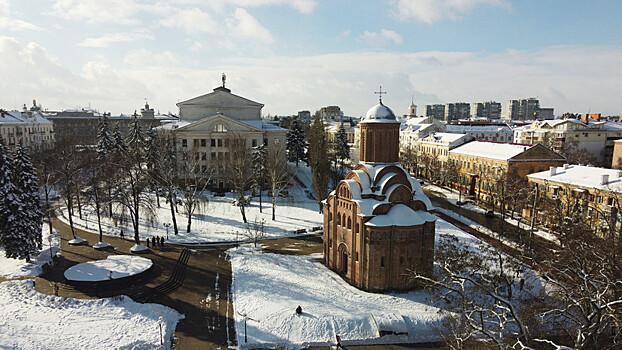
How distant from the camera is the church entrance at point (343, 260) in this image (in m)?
28.2

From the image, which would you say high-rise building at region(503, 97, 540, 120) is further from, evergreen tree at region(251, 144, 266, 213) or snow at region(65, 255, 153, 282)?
snow at region(65, 255, 153, 282)

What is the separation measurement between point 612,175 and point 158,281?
39196 millimetres

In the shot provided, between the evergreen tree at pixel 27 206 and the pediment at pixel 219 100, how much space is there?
29.8 metres

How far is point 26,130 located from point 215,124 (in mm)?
50602

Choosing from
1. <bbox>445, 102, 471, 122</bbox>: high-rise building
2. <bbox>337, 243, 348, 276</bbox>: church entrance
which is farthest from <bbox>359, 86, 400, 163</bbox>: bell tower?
<bbox>445, 102, 471, 122</bbox>: high-rise building

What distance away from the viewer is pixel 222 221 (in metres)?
41.2

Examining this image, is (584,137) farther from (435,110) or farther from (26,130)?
(435,110)

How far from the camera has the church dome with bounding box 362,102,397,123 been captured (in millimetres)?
28031

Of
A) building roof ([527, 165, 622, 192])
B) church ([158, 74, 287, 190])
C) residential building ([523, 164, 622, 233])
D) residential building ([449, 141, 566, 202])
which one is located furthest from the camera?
church ([158, 74, 287, 190])

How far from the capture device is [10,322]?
20891 millimetres

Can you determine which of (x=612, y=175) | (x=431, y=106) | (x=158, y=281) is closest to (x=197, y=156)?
(x=158, y=281)

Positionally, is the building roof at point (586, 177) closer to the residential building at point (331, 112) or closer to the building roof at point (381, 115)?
the building roof at point (381, 115)

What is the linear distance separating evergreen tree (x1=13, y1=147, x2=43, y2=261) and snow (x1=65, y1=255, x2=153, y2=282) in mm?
4064

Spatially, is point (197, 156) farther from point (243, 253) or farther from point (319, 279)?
point (319, 279)
